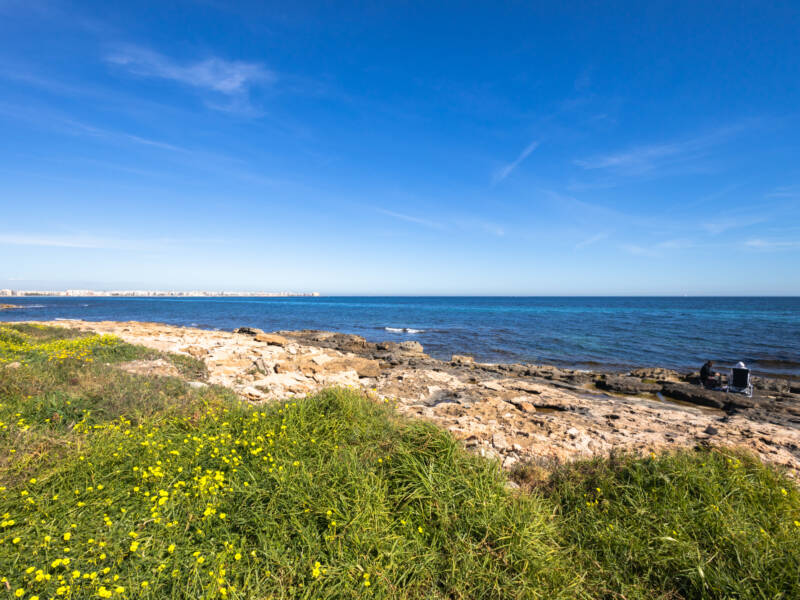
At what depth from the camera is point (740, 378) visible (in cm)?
1347

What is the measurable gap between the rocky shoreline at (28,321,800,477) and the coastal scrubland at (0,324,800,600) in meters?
1.98

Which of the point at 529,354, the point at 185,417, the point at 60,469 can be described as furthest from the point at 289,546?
the point at 529,354

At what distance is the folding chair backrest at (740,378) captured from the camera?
43.7 feet

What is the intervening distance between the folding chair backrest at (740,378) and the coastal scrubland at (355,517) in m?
11.7

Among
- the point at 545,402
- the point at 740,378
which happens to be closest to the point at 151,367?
the point at 545,402

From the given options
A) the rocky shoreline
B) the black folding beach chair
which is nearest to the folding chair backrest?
the black folding beach chair

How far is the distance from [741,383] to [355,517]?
56.1 ft

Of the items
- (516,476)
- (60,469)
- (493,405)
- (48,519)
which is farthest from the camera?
(493,405)

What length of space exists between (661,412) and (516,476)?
8030 millimetres

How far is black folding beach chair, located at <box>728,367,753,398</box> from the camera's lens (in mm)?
13289

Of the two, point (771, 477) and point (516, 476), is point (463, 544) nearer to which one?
point (516, 476)

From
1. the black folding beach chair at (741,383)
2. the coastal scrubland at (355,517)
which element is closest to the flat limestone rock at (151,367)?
the coastal scrubland at (355,517)

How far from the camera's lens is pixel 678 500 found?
4.12m

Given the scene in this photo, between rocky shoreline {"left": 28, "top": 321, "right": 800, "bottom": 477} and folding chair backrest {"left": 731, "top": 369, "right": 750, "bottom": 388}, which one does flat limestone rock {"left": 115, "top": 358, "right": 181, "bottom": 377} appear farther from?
folding chair backrest {"left": 731, "top": 369, "right": 750, "bottom": 388}
